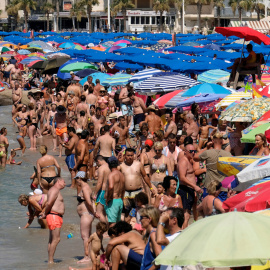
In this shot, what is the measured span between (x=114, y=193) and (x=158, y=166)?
3.62ft

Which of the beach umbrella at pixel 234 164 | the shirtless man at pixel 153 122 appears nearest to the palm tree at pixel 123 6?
the shirtless man at pixel 153 122

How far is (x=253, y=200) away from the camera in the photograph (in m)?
6.57

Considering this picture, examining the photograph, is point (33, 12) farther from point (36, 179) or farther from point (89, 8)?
point (36, 179)

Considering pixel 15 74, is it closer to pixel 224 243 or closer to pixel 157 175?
pixel 157 175

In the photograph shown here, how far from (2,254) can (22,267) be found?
78 cm

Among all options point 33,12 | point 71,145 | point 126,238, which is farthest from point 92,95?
point 33,12

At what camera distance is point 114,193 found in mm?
9469

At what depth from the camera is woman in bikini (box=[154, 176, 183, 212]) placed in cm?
870

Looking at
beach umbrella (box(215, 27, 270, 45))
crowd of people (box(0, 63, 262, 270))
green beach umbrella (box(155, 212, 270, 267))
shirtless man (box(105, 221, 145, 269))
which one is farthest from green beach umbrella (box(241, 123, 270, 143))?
green beach umbrella (box(155, 212, 270, 267))

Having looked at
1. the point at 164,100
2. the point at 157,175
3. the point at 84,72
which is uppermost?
the point at 164,100

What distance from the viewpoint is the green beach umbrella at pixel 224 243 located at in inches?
177

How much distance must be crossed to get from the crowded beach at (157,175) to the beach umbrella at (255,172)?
0.01 metres

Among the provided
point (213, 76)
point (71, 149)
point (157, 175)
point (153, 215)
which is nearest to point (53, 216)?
point (157, 175)

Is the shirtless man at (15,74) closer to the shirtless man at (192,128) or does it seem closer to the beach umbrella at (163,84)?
the beach umbrella at (163,84)
